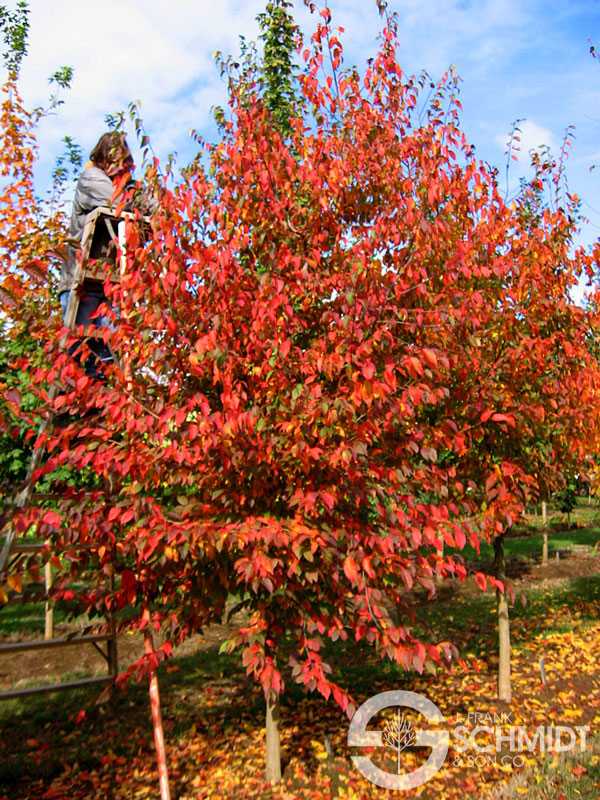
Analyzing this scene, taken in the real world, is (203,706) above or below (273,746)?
below

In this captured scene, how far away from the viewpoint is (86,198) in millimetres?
4520

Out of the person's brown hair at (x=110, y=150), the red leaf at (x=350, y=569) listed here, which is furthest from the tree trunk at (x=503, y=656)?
the person's brown hair at (x=110, y=150)

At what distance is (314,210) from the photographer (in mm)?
4434

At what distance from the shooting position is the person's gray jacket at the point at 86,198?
4457 millimetres

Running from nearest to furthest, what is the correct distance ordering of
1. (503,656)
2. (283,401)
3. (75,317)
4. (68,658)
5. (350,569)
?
(350,569)
(283,401)
(75,317)
(503,656)
(68,658)

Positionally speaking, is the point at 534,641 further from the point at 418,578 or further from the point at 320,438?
the point at 320,438

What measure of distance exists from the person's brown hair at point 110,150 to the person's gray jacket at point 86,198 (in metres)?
0.06
